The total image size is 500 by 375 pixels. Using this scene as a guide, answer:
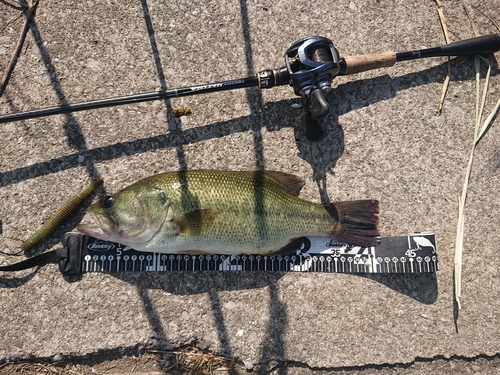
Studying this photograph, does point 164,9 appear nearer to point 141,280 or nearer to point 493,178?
point 141,280

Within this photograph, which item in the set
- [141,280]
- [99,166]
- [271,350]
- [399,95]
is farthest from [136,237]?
[399,95]

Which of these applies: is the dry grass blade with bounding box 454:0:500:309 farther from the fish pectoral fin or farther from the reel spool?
the fish pectoral fin

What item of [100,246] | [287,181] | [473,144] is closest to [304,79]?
[287,181]

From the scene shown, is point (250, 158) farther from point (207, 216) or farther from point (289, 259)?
point (289, 259)

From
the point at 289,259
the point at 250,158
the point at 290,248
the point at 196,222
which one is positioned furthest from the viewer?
the point at 250,158

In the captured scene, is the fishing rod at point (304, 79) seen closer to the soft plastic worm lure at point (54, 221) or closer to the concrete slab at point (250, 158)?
the concrete slab at point (250, 158)

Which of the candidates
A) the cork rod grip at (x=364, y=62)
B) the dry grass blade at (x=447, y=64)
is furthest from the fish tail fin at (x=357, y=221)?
the dry grass blade at (x=447, y=64)

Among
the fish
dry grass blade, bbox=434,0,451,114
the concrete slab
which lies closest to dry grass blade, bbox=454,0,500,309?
the concrete slab
